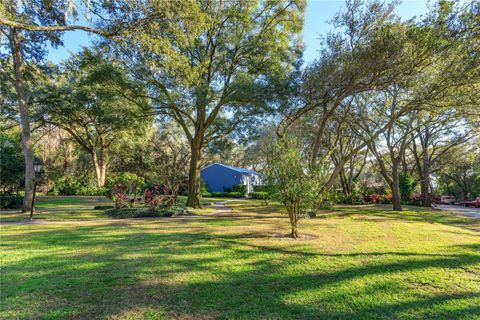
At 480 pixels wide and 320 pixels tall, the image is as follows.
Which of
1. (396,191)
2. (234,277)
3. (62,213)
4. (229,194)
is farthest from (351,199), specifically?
(234,277)

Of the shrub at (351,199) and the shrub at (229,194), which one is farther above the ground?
the shrub at (229,194)

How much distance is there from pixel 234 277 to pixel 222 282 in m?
0.28

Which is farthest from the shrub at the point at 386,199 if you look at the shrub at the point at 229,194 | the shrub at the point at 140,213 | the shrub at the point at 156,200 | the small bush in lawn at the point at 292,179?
the small bush in lawn at the point at 292,179

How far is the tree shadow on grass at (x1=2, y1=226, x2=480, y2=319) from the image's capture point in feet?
10.4

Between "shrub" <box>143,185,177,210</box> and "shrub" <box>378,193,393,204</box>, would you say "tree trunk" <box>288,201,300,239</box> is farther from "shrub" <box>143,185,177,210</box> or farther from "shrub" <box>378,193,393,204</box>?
"shrub" <box>378,193,393,204</box>

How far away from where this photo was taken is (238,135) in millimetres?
16859

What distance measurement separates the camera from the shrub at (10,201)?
13.1m

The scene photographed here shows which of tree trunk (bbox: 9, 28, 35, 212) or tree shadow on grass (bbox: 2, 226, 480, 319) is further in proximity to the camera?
tree trunk (bbox: 9, 28, 35, 212)

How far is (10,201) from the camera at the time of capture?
522 inches

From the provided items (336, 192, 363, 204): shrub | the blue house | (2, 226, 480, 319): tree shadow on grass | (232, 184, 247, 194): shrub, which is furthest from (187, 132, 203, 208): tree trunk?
the blue house

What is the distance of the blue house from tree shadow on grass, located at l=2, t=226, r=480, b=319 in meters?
27.0

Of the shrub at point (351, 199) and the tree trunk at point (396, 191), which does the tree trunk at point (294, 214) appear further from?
the shrub at point (351, 199)

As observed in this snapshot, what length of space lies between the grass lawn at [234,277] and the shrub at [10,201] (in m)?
8.03

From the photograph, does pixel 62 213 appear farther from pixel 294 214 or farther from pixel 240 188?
pixel 240 188
